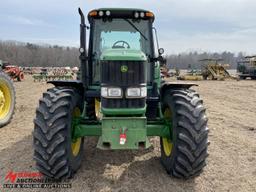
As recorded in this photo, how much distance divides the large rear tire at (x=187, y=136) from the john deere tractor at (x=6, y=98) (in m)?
4.98

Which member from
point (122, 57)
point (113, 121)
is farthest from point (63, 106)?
point (122, 57)

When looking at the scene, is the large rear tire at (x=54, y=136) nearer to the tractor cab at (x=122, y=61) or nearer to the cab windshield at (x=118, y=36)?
the tractor cab at (x=122, y=61)

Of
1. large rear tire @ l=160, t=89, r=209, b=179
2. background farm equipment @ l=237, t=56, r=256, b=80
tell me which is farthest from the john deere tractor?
background farm equipment @ l=237, t=56, r=256, b=80

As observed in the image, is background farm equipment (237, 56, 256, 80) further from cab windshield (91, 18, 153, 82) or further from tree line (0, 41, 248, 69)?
tree line (0, 41, 248, 69)

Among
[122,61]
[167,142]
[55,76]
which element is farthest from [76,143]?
[55,76]

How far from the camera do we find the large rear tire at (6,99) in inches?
267

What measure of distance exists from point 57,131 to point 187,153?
1.81 m

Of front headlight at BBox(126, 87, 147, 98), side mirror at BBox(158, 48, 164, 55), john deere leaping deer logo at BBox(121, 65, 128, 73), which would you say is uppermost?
side mirror at BBox(158, 48, 164, 55)

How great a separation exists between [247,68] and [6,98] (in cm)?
3096

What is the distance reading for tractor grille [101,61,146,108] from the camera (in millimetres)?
3469

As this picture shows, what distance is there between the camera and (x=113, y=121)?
3.37 metres

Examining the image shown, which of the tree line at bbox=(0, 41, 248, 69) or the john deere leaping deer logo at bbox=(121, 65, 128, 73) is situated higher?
the tree line at bbox=(0, 41, 248, 69)

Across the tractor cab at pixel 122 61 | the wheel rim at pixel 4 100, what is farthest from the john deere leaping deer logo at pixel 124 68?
the wheel rim at pixel 4 100

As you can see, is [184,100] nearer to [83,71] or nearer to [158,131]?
[158,131]
